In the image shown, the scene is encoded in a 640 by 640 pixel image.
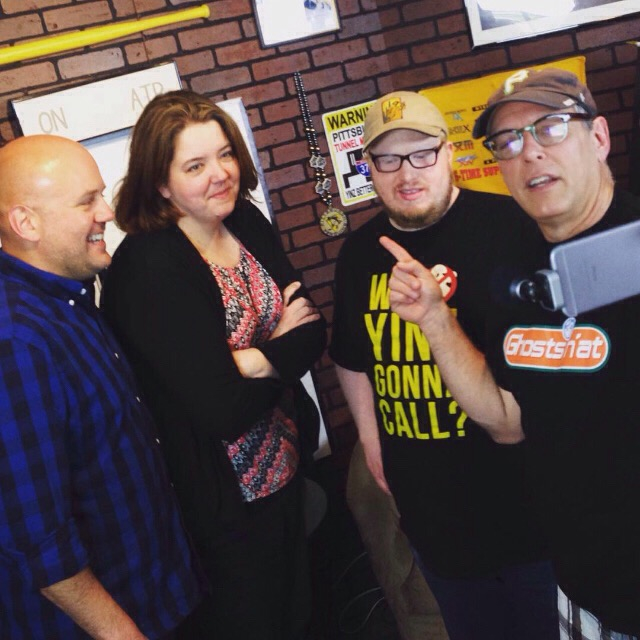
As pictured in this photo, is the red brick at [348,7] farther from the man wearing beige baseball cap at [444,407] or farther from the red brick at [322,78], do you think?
the man wearing beige baseball cap at [444,407]

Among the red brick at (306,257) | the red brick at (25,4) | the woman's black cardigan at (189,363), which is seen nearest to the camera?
the woman's black cardigan at (189,363)

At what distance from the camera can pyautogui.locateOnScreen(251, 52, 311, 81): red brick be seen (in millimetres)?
2752

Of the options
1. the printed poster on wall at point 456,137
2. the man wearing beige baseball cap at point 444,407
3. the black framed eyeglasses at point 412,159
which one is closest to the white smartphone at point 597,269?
the man wearing beige baseball cap at point 444,407

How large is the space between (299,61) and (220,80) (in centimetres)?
34

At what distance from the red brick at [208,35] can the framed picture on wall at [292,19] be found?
11 cm

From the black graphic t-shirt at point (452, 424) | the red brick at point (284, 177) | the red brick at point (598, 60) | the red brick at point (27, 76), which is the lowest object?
the black graphic t-shirt at point (452, 424)

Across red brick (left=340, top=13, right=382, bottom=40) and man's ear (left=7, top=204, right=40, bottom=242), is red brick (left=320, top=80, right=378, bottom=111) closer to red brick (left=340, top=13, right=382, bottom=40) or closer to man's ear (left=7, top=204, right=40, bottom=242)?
red brick (left=340, top=13, right=382, bottom=40)

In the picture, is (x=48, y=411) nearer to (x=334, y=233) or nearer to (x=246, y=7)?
(x=334, y=233)

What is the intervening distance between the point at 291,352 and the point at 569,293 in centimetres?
107

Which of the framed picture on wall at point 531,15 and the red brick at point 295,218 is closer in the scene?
the framed picture on wall at point 531,15

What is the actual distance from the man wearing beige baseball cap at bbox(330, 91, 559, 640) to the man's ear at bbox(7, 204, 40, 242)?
0.81 meters

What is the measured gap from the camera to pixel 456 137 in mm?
2801

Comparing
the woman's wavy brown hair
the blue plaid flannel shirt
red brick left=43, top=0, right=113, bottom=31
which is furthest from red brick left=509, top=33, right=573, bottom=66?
the blue plaid flannel shirt

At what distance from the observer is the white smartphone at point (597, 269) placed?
2.37 feet
